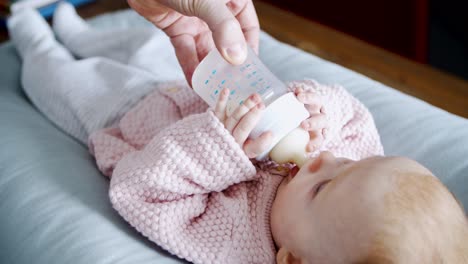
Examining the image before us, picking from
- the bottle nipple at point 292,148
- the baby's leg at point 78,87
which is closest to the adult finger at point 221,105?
the bottle nipple at point 292,148

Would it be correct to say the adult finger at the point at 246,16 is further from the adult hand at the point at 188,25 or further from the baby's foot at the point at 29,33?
the baby's foot at the point at 29,33

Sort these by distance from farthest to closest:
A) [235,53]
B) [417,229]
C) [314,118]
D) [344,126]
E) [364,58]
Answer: [364,58] < [344,126] < [314,118] < [235,53] < [417,229]

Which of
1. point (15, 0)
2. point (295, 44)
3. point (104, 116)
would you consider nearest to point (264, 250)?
point (104, 116)

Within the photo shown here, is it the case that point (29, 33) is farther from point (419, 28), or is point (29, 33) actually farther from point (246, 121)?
point (419, 28)

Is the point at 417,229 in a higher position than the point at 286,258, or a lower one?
higher

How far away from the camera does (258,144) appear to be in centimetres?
88

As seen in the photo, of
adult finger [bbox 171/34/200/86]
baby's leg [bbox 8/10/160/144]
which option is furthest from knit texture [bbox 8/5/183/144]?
adult finger [bbox 171/34/200/86]

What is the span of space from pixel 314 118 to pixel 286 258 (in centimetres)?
24

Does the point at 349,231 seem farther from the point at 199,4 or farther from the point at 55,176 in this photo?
the point at 55,176

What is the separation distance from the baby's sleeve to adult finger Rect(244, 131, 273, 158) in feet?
0.05

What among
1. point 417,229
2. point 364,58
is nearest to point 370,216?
point 417,229

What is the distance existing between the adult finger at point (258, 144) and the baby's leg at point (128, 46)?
1.61 ft

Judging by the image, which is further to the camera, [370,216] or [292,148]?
[292,148]

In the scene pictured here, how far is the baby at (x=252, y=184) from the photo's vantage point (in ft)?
2.50
